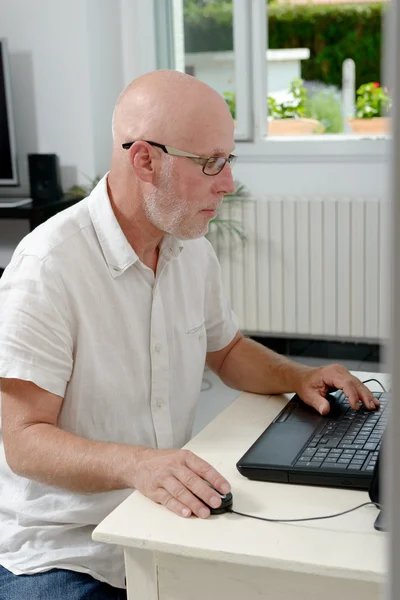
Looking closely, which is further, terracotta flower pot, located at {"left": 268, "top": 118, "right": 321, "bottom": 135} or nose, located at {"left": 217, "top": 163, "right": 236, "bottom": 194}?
terracotta flower pot, located at {"left": 268, "top": 118, "right": 321, "bottom": 135}

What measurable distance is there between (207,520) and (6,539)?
0.48 m

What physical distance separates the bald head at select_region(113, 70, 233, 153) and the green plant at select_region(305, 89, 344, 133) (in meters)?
2.76

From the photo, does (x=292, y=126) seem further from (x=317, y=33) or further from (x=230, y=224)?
(x=230, y=224)

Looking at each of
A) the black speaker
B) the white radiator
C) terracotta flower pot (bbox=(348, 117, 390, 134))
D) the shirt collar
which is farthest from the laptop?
the black speaker

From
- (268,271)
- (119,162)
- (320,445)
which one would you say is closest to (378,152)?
(268,271)

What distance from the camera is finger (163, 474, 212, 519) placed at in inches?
38.9

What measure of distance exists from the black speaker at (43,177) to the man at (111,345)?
266 centimetres

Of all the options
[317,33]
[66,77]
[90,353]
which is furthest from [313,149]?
[90,353]

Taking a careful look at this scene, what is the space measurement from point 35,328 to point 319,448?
0.46 m

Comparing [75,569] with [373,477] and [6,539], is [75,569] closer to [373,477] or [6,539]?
[6,539]

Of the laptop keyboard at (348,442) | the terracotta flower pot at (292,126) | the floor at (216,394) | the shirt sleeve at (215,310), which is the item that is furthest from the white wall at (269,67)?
the laptop keyboard at (348,442)

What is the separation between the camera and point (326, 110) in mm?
4082

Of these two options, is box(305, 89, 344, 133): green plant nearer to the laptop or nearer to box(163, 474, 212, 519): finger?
the laptop

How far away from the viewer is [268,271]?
13.3ft
